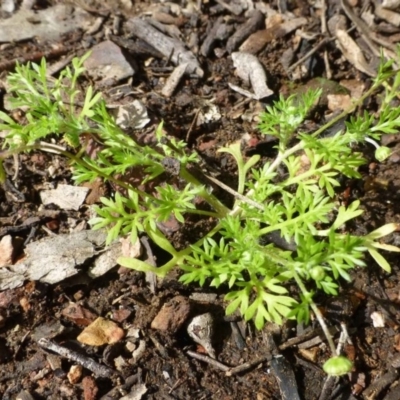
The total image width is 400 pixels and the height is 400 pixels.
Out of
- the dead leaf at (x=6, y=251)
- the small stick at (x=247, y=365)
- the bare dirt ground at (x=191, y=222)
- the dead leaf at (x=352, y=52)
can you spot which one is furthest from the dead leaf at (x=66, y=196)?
the dead leaf at (x=352, y=52)

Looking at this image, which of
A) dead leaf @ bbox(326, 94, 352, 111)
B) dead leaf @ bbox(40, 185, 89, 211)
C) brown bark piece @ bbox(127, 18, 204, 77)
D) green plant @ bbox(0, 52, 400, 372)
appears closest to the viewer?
green plant @ bbox(0, 52, 400, 372)

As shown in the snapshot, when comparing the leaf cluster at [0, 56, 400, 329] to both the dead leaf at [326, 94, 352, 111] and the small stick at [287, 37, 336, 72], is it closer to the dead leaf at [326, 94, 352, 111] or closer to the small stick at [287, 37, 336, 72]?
the dead leaf at [326, 94, 352, 111]

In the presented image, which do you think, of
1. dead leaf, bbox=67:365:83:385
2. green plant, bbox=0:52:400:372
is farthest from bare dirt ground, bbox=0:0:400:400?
green plant, bbox=0:52:400:372

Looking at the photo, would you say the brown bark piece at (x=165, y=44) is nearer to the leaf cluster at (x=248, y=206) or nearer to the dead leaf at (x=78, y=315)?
the leaf cluster at (x=248, y=206)

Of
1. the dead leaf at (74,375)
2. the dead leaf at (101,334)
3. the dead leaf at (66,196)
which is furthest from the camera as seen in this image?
the dead leaf at (66,196)

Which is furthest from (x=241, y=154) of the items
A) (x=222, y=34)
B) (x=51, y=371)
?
(x=51, y=371)

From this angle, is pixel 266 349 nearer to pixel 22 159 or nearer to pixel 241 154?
pixel 241 154

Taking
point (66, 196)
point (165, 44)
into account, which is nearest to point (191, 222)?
point (66, 196)
